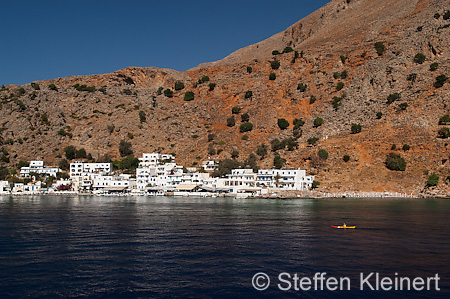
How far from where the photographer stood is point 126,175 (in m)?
117

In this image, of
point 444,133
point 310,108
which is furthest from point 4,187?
point 444,133

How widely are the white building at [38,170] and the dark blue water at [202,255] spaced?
7518 cm

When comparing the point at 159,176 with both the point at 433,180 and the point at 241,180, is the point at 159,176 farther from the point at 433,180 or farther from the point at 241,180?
the point at 433,180

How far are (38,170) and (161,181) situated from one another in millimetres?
37153

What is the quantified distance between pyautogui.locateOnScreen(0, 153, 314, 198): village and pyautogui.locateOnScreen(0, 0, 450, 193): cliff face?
771 cm

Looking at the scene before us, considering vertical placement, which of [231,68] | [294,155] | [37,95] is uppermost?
[231,68]

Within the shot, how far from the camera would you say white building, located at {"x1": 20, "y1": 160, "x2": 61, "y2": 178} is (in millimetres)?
118125

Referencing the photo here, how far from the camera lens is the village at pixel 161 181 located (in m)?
102

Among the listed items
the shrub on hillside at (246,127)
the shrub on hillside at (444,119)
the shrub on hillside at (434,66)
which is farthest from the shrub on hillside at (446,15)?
the shrub on hillside at (246,127)

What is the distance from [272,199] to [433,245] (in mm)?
61856

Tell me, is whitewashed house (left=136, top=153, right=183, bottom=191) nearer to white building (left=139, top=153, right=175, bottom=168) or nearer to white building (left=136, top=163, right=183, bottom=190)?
white building (left=136, top=163, right=183, bottom=190)

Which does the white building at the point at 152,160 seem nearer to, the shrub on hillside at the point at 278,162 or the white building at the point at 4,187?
the shrub on hillside at the point at 278,162

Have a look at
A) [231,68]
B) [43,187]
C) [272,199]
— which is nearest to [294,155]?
[272,199]

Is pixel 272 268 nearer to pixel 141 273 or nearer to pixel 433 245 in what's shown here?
pixel 141 273
